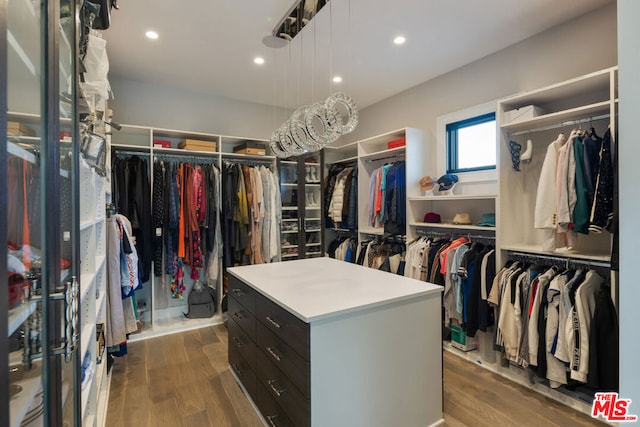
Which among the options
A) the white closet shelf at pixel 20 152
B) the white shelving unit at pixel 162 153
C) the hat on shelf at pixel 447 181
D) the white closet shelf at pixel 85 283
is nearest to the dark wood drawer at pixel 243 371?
the white closet shelf at pixel 85 283

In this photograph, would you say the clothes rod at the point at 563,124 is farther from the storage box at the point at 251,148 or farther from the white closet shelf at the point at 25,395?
the white closet shelf at the point at 25,395

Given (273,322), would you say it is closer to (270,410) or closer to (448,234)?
(270,410)

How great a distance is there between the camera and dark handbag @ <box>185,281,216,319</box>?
369 centimetres

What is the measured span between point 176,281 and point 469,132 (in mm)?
3623

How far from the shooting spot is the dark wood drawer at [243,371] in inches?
83.4

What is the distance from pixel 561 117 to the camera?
232 centimetres

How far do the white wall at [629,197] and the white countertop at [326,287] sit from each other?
80 cm

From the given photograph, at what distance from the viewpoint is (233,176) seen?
370 cm

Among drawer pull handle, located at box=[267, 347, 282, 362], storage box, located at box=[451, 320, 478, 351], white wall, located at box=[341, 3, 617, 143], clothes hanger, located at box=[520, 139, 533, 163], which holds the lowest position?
storage box, located at box=[451, 320, 478, 351]

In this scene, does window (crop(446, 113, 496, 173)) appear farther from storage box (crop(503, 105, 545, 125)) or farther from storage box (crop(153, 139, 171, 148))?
storage box (crop(153, 139, 171, 148))

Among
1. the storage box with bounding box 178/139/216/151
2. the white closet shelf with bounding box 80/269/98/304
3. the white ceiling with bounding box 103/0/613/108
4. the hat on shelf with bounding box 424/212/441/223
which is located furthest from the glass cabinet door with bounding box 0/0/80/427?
the hat on shelf with bounding box 424/212/441/223

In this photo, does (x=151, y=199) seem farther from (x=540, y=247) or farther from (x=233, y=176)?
(x=540, y=247)

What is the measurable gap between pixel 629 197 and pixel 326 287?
1.50 metres

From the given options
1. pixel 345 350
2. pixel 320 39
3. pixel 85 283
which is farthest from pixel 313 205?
pixel 85 283
